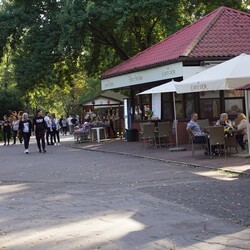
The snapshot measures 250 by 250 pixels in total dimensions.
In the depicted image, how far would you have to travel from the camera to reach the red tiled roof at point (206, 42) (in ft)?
69.1

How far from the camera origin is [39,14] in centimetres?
3212

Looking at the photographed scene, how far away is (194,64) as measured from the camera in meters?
20.7

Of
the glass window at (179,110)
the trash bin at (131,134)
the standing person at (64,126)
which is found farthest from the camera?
the standing person at (64,126)

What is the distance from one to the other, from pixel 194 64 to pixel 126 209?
13.2 metres

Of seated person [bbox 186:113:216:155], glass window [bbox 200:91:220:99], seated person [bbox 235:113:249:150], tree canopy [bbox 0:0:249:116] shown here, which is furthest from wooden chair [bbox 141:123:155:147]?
tree canopy [bbox 0:0:249:116]

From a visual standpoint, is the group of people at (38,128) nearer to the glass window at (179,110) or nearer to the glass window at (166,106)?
the glass window at (166,106)

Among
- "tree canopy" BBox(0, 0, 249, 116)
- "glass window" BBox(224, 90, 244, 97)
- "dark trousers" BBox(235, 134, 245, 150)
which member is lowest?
"dark trousers" BBox(235, 134, 245, 150)

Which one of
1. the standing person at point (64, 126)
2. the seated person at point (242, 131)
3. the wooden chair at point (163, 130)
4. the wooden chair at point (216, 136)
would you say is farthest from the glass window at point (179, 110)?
the standing person at point (64, 126)

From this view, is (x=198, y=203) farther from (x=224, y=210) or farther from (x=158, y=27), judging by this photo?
(x=158, y=27)

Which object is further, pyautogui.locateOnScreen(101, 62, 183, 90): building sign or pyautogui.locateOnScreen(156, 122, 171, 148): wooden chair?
pyautogui.locateOnScreen(101, 62, 183, 90): building sign

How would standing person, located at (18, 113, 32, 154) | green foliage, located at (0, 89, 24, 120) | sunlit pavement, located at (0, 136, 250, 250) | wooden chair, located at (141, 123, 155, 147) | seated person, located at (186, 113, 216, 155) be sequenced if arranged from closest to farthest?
1. sunlit pavement, located at (0, 136, 250, 250)
2. seated person, located at (186, 113, 216, 155)
3. wooden chair, located at (141, 123, 155, 147)
4. standing person, located at (18, 113, 32, 154)
5. green foliage, located at (0, 89, 24, 120)

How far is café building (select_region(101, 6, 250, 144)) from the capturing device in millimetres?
20734

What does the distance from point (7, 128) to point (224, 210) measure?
2460cm

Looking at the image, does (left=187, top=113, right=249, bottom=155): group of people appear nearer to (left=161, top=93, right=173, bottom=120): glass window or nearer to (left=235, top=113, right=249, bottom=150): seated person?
(left=235, top=113, right=249, bottom=150): seated person
